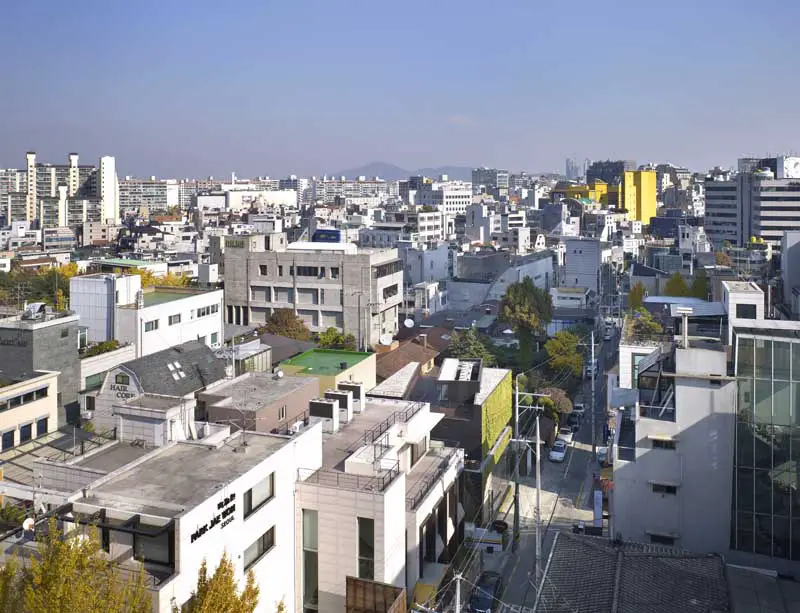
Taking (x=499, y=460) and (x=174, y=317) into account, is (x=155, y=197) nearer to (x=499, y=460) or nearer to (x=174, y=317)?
(x=174, y=317)

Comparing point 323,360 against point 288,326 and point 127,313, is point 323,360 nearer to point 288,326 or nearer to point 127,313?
point 127,313

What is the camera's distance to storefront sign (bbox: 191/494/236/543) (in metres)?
8.48

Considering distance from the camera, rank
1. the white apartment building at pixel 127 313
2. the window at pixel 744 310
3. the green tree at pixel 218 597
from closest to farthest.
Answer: the green tree at pixel 218 597 → the window at pixel 744 310 → the white apartment building at pixel 127 313

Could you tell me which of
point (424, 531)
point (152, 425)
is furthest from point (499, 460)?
point (152, 425)

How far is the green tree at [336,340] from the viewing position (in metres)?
28.5

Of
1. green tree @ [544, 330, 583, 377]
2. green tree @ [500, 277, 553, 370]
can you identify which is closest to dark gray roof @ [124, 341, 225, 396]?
green tree @ [500, 277, 553, 370]

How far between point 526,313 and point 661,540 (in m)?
18.1

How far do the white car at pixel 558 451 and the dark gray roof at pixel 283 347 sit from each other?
26.8ft

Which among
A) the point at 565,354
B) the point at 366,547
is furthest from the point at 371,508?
the point at 565,354

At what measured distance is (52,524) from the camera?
22.7 ft

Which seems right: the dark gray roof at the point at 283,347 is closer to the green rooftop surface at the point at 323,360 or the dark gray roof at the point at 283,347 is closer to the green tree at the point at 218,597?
the green rooftop surface at the point at 323,360

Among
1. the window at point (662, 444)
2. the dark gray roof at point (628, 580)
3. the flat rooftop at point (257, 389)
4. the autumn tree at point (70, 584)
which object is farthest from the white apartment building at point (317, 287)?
the autumn tree at point (70, 584)

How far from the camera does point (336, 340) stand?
28891 mm

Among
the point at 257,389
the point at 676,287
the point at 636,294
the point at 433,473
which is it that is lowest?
the point at 433,473
